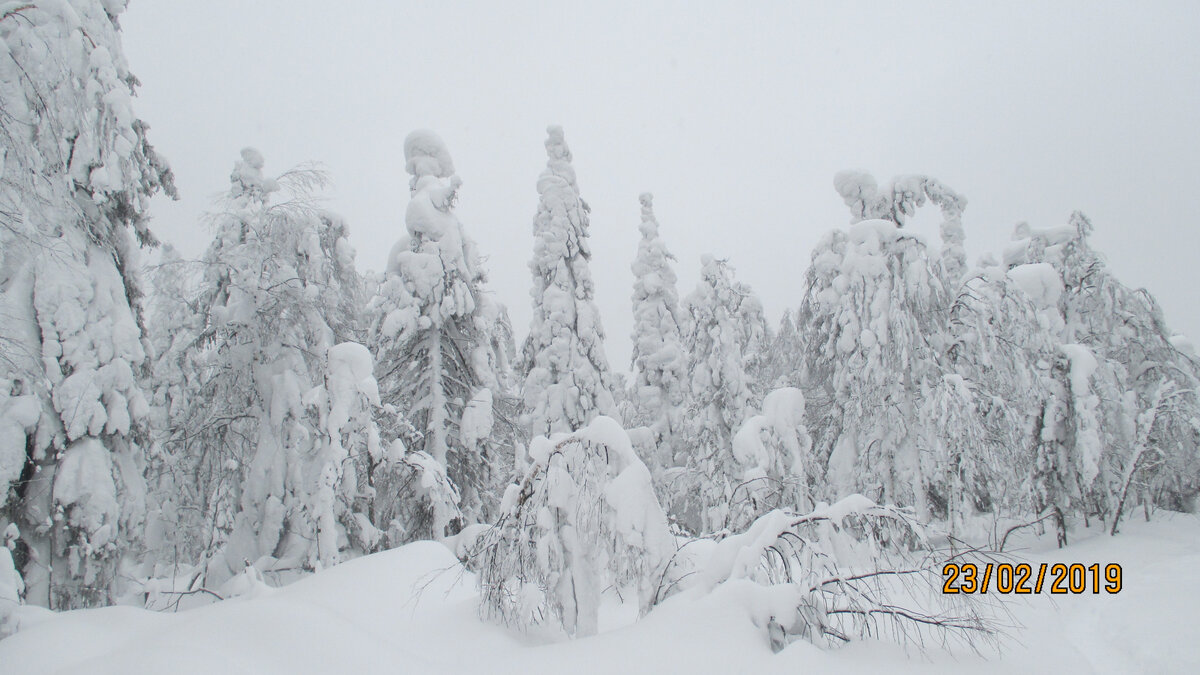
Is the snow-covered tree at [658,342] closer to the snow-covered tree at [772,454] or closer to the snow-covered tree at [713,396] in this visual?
the snow-covered tree at [713,396]

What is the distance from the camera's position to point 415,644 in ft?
14.2

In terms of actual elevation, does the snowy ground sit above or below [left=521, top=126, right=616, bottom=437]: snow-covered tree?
below

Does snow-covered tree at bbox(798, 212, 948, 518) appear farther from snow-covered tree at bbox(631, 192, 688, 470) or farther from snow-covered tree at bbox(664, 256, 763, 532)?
snow-covered tree at bbox(631, 192, 688, 470)

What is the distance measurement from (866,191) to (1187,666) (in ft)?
31.4

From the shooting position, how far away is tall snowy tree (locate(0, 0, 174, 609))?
6754 mm

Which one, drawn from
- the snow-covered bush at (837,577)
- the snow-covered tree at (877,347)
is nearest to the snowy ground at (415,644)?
the snow-covered bush at (837,577)

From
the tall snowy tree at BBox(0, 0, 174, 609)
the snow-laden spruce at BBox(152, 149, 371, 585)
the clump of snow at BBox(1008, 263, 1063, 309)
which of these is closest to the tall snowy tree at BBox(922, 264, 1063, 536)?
the clump of snow at BBox(1008, 263, 1063, 309)

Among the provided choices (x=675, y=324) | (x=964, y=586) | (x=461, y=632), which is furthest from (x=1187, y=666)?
(x=675, y=324)

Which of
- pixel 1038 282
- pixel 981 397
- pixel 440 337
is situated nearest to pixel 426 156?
pixel 440 337

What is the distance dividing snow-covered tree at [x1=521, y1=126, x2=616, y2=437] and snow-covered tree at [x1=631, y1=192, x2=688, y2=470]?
3972mm

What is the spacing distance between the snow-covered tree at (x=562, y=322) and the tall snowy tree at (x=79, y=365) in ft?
32.3

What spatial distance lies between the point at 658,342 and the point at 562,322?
17.6 feet

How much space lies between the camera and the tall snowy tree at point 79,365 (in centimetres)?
675

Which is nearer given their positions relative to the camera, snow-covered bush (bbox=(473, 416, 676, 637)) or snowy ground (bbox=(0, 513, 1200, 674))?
snowy ground (bbox=(0, 513, 1200, 674))
